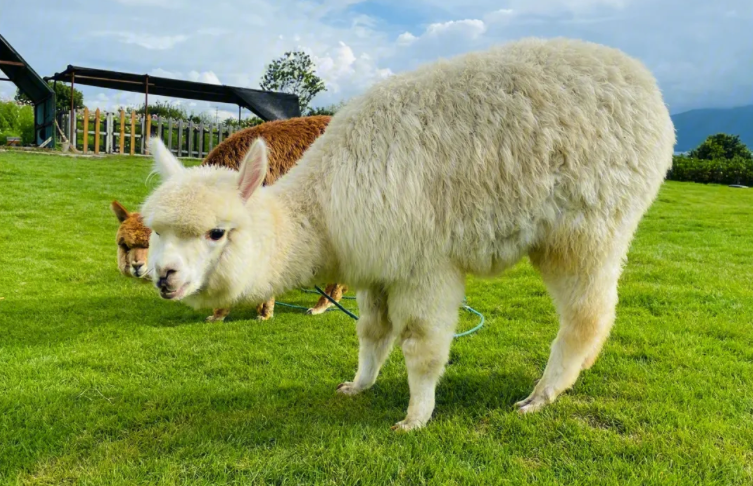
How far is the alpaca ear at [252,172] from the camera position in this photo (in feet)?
8.65

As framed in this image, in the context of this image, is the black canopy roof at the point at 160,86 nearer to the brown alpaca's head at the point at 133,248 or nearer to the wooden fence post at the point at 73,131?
the wooden fence post at the point at 73,131

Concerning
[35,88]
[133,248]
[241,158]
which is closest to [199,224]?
[241,158]

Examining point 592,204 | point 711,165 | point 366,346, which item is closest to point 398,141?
point 592,204

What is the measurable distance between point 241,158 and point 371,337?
230 cm

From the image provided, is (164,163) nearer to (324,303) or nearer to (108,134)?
(324,303)

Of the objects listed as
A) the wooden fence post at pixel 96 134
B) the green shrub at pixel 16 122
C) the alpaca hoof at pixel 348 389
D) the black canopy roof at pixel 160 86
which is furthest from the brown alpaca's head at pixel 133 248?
the green shrub at pixel 16 122

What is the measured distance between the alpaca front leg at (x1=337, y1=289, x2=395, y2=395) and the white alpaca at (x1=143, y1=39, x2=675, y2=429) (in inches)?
14.2

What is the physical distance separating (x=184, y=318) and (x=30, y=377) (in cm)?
172

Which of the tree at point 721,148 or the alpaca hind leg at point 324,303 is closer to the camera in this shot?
the alpaca hind leg at point 324,303

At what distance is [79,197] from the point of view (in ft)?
39.1

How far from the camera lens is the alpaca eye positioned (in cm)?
254

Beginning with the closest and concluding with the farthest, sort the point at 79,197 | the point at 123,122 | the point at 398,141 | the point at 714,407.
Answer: the point at 398,141 → the point at 714,407 → the point at 79,197 → the point at 123,122

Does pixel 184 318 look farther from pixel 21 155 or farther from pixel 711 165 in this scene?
pixel 711 165

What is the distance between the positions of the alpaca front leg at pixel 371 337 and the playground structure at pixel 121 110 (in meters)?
12.7
